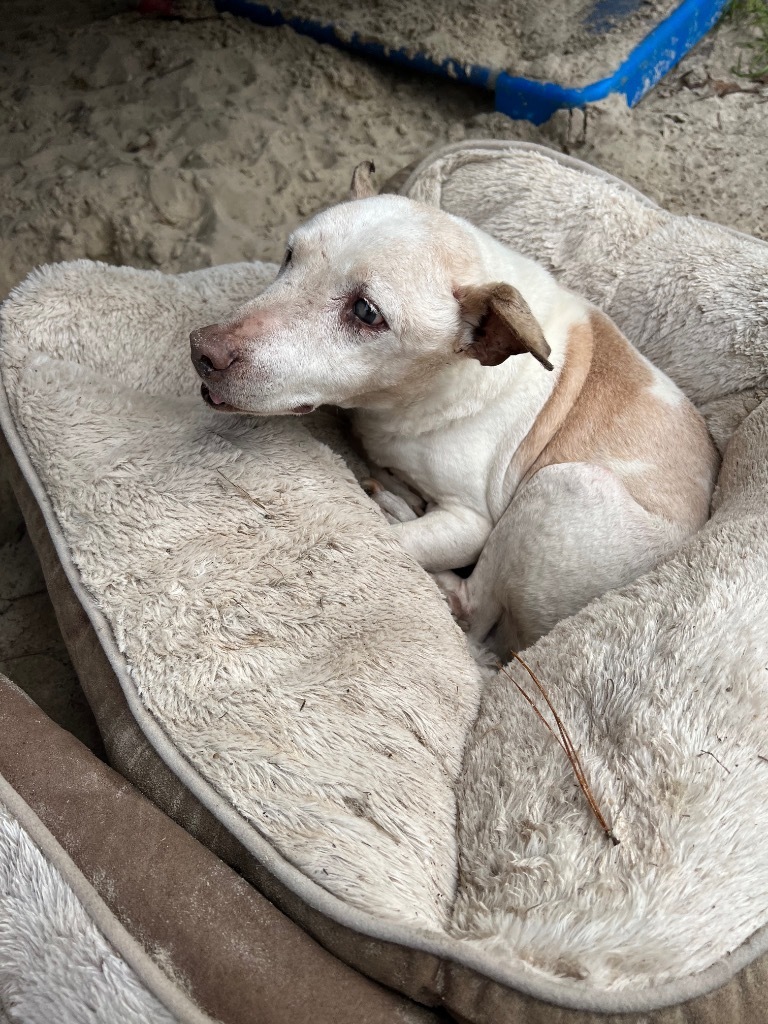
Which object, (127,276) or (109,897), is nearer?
(109,897)

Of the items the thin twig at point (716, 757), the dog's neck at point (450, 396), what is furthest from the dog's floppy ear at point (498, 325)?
the thin twig at point (716, 757)

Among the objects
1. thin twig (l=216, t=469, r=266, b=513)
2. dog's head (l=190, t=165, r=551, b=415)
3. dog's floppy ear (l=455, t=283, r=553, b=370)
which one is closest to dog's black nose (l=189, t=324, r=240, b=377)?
dog's head (l=190, t=165, r=551, b=415)

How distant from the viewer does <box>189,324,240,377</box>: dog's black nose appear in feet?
6.53

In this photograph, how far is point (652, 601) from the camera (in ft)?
6.46

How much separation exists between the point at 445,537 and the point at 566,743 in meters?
0.89

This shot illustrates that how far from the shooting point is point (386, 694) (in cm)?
187

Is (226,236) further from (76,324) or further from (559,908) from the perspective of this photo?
(559,908)

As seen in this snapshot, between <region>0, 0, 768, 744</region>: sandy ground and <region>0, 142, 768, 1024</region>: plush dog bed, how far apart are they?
1.08 metres

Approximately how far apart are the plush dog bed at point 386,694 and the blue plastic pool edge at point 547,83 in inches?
75.2

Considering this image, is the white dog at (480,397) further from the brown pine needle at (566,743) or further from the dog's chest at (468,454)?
the brown pine needle at (566,743)

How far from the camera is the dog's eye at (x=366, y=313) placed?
210 cm

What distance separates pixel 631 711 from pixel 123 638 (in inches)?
39.6

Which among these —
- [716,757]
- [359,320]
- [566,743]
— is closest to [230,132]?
[359,320]

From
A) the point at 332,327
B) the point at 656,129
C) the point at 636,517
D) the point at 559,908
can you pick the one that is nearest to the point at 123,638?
the point at 332,327
